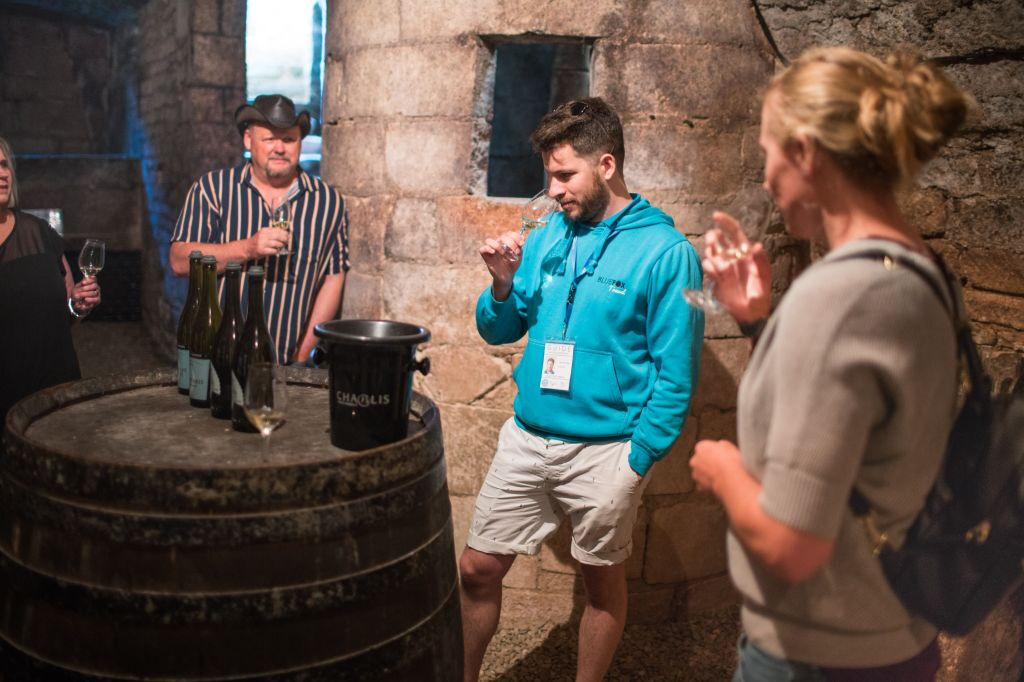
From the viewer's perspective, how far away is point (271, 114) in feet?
11.4

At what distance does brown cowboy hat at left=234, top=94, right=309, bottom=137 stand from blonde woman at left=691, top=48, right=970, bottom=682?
8.21 feet

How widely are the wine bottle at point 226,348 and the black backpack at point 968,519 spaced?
4.84ft

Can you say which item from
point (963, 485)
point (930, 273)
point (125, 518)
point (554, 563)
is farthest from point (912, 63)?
point (554, 563)

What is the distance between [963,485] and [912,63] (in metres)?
0.65

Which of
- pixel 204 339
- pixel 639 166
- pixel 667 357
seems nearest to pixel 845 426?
pixel 667 357

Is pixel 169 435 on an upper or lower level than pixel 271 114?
lower

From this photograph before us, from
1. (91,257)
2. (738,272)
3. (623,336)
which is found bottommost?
(623,336)

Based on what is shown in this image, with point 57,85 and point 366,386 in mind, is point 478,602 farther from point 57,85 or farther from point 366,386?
point 57,85

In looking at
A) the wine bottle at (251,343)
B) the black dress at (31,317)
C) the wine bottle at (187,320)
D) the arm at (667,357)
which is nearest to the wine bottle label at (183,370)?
the wine bottle at (187,320)

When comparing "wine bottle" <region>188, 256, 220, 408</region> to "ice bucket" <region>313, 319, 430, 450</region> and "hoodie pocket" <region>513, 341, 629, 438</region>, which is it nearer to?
"ice bucket" <region>313, 319, 430, 450</region>

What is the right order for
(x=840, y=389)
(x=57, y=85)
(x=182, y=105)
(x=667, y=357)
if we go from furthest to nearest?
1. (x=57, y=85)
2. (x=182, y=105)
3. (x=667, y=357)
4. (x=840, y=389)

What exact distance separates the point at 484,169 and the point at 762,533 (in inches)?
93.9

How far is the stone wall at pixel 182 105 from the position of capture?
689 cm

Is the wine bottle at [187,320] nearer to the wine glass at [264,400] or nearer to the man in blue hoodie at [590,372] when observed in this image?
the wine glass at [264,400]
